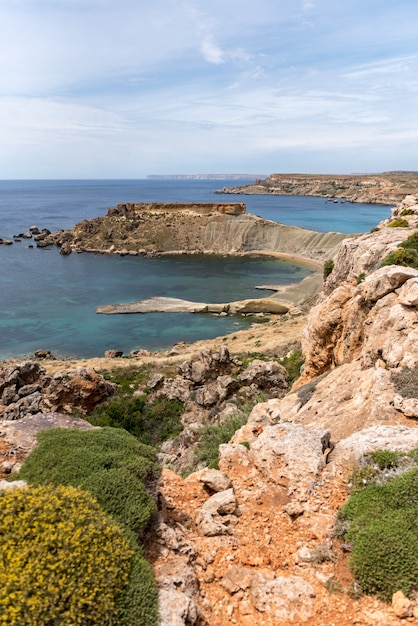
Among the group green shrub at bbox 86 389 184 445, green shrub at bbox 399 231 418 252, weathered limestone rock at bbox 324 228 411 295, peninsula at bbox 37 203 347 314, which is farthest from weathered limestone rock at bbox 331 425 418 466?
peninsula at bbox 37 203 347 314

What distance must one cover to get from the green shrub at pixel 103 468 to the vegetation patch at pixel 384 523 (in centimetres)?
398

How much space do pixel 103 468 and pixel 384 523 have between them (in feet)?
18.3

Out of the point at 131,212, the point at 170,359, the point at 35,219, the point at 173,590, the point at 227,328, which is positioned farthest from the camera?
the point at 35,219

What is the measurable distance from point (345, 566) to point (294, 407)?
28.3 feet

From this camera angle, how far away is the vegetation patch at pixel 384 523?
7.09 metres

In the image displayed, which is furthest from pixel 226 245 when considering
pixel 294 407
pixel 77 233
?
pixel 294 407

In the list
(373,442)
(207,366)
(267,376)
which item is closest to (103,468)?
(373,442)

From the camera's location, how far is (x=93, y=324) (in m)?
58.2

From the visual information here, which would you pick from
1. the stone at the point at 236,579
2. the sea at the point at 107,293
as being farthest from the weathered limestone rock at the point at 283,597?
the sea at the point at 107,293

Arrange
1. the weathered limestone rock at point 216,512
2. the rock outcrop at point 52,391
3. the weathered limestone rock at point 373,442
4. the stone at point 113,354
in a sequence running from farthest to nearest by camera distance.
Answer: the stone at point 113,354 < the rock outcrop at point 52,391 < the weathered limestone rock at point 373,442 < the weathered limestone rock at point 216,512

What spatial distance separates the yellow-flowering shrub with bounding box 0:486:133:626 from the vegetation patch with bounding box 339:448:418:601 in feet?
13.9

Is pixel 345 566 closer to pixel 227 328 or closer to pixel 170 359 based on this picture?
pixel 170 359

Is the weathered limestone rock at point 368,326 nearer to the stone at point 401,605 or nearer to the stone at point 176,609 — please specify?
the stone at point 401,605

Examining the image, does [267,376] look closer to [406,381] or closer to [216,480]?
[406,381]
